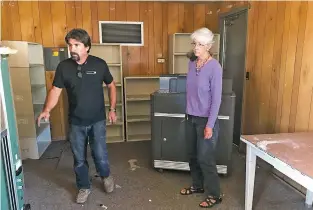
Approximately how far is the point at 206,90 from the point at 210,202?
3.05 feet

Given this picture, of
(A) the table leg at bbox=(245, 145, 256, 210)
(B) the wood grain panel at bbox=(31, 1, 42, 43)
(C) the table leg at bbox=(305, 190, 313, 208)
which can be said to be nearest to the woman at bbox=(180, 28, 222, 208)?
(A) the table leg at bbox=(245, 145, 256, 210)

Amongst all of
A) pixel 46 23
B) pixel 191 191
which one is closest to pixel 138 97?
pixel 46 23

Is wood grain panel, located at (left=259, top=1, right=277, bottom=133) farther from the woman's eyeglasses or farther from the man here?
the woman's eyeglasses

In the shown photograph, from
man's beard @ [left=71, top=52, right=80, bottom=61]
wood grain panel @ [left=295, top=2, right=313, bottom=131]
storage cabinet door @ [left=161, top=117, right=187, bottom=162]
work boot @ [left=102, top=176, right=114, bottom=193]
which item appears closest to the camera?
man's beard @ [left=71, top=52, right=80, bottom=61]

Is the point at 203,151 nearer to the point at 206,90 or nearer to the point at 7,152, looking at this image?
the point at 206,90

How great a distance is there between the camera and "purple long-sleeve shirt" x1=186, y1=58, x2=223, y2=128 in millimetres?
1852

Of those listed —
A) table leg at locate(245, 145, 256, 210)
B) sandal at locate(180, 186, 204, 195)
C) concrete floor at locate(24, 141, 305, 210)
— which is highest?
table leg at locate(245, 145, 256, 210)

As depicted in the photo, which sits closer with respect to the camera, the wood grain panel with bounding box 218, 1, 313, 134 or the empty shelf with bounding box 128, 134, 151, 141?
the wood grain panel with bounding box 218, 1, 313, 134

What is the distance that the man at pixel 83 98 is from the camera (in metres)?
1.98

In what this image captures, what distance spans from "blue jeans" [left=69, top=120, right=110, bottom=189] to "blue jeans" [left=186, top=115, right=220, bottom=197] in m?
0.75

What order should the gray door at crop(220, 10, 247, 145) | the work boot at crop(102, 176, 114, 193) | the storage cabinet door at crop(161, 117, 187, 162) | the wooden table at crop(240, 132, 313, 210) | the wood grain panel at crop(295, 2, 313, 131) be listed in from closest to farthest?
the wooden table at crop(240, 132, 313, 210), the wood grain panel at crop(295, 2, 313, 131), the work boot at crop(102, 176, 114, 193), the storage cabinet door at crop(161, 117, 187, 162), the gray door at crop(220, 10, 247, 145)

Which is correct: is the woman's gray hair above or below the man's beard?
above

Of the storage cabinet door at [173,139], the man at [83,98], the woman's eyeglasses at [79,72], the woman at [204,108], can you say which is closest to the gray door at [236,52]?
the storage cabinet door at [173,139]

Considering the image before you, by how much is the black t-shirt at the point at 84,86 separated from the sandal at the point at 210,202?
1108mm
